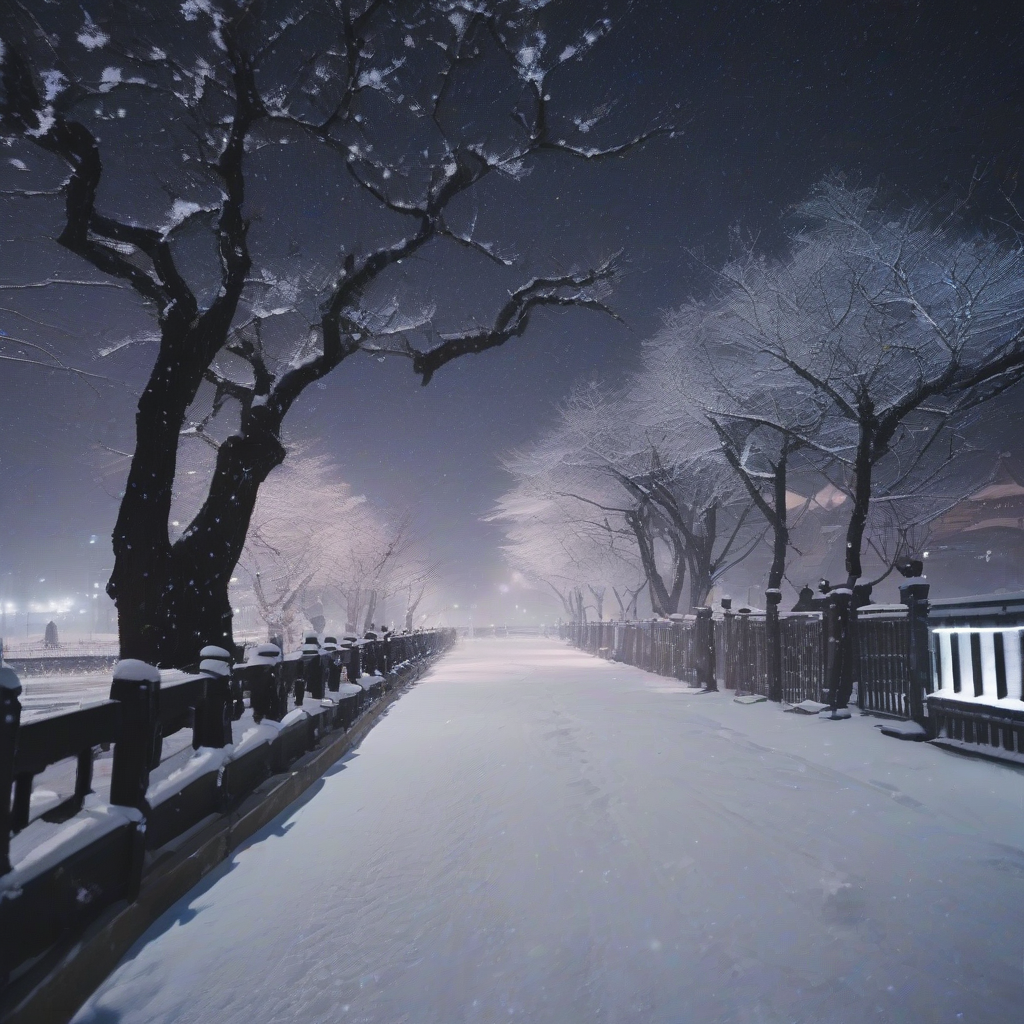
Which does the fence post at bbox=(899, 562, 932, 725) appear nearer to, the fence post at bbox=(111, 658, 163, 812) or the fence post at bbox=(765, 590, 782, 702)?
the fence post at bbox=(765, 590, 782, 702)

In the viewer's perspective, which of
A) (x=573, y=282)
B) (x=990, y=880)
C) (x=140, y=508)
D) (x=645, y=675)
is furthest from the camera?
(x=645, y=675)

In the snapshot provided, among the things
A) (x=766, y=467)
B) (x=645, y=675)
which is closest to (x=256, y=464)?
(x=645, y=675)

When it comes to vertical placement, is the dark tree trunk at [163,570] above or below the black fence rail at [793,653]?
above

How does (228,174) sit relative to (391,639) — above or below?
above

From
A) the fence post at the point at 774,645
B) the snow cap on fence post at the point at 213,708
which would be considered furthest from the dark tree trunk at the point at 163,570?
the fence post at the point at 774,645

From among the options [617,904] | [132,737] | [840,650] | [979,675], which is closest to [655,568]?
[840,650]

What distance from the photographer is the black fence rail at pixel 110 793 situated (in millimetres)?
2232

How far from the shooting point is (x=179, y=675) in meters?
3.89

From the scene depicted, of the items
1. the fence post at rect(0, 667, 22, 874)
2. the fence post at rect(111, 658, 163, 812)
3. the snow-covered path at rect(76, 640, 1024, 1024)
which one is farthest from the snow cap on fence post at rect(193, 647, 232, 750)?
the fence post at rect(0, 667, 22, 874)

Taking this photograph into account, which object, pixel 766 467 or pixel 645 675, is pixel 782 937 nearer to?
pixel 645 675

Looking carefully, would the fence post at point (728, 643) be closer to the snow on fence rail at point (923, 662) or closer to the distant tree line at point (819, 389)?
the snow on fence rail at point (923, 662)

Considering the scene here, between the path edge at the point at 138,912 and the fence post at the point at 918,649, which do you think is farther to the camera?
the fence post at the point at 918,649

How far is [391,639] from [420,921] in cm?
1288

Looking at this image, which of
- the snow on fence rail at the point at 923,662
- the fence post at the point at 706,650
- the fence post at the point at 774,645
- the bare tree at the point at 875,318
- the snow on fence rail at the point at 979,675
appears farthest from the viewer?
the fence post at the point at 706,650
